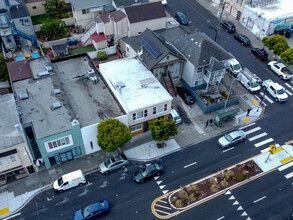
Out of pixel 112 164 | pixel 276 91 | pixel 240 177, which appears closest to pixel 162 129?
pixel 112 164

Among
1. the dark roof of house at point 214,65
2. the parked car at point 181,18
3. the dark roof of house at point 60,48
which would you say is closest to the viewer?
the dark roof of house at point 214,65

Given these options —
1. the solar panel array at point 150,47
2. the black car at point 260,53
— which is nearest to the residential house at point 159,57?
the solar panel array at point 150,47

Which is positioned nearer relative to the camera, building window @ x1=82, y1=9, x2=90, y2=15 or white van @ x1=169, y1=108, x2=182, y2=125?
white van @ x1=169, y1=108, x2=182, y2=125

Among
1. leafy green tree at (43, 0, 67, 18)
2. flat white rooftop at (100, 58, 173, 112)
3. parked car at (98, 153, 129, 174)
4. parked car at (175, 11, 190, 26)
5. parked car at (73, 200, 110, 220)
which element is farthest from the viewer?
parked car at (175, 11, 190, 26)

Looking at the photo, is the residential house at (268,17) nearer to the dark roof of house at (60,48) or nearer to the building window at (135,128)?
the building window at (135,128)

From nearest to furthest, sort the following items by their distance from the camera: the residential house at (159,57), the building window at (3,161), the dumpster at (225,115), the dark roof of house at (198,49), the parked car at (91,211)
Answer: the parked car at (91,211)
the building window at (3,161)
the dumpster at (225,115)
the residential house at (159,57)
the dark roof of house at (198,49)

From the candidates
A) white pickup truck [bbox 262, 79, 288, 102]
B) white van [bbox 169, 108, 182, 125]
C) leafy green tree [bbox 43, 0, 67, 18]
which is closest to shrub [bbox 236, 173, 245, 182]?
white van [bbox 169, 108, 182, 125]

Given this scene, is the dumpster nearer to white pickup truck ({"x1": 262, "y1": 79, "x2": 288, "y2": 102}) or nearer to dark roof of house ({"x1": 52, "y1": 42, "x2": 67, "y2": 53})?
white pickup truck ({"x1": 262, "y1": 79, "x2": 288, "y2": 102})
